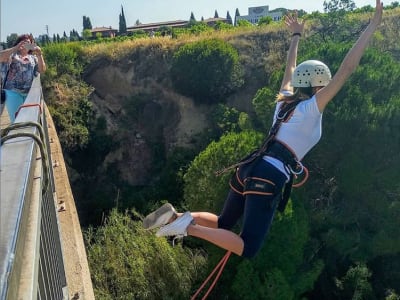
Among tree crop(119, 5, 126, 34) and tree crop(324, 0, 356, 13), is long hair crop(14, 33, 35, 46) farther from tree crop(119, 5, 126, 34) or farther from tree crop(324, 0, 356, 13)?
tree crop(119, 5, 126, 34)

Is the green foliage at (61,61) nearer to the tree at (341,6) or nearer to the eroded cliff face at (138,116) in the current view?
the eroded cliff face at (138,116)

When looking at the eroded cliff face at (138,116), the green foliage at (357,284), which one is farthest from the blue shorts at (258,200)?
the eroded cliff face at (138,116)

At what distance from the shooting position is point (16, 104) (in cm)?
588

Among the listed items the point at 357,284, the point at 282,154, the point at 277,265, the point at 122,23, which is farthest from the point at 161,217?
the point at 122,23

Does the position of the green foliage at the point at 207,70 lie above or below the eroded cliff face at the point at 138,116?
above

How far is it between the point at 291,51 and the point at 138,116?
18249 millimetres

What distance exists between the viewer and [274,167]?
4.20 m

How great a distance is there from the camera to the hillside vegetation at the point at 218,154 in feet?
39.8

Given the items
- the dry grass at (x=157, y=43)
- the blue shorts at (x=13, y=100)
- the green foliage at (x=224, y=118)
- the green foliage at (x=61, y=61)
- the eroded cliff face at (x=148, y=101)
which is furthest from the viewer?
the dry grass at (x=157, y=43)

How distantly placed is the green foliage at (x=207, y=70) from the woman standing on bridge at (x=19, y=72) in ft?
51.3

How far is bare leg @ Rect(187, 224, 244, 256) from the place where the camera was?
13.1 ft

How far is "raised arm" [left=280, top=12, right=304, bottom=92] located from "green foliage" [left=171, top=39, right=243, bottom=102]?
654 inches

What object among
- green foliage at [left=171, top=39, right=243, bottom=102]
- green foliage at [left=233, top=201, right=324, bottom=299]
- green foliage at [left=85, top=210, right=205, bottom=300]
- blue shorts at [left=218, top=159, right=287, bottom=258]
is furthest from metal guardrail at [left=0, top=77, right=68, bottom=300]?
green foliage at [left=171, top=39, right=243, bottom=102]

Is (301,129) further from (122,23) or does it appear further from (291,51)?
(122,23)
